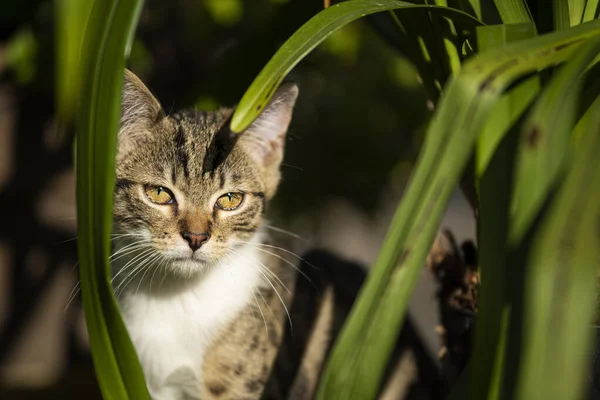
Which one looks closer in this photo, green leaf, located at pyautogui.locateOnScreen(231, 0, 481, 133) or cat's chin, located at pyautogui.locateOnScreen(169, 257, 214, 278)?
green leaf, located at pyautogui.locateOnScreen(231, 0, 481, 133)

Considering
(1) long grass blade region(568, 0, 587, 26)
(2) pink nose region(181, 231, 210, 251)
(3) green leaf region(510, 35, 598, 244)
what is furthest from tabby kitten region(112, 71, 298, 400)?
(3) green leaf region(510, 35, 598, 244)

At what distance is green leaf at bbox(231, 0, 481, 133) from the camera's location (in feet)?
2.46

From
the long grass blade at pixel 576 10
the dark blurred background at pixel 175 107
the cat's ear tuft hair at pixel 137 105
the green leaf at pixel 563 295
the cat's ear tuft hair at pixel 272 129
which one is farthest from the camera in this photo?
the dark blurred background at pixel 175 107

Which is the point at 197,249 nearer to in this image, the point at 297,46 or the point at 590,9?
the point at 297,46

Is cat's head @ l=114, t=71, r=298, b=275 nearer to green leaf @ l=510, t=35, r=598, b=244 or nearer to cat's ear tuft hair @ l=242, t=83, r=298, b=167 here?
cat's ear tuft hair @ l=242, t=83, r=298, b=167

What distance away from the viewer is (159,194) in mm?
1263

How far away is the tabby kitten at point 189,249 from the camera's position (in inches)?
48.7

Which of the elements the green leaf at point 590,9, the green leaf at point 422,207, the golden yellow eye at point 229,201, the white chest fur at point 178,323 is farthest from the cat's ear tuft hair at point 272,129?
the green leaf at point 422,207

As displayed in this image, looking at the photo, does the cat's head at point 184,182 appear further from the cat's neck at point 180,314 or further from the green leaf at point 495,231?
the green leaf at point 495,231

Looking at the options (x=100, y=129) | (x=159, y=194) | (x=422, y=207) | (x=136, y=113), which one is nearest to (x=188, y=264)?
(x=159, y=194)

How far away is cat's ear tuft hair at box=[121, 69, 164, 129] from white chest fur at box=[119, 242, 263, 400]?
0.33 metres

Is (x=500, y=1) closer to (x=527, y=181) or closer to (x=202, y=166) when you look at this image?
(x=527, y=181)

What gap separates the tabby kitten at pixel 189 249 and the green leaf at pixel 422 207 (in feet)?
1.92

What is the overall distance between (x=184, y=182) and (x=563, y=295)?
33.0 inches
